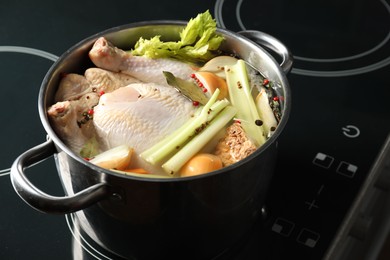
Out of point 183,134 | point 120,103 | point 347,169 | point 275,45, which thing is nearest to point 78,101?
point 120,103

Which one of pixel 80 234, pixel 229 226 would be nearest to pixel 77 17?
pixel 80 234

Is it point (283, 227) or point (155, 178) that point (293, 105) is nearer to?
point (283, 227)

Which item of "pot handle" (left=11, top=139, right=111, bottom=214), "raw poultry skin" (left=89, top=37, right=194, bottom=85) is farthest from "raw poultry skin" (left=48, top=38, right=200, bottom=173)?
"pot handle" (left=11, top=139, right=111, bottom=214)

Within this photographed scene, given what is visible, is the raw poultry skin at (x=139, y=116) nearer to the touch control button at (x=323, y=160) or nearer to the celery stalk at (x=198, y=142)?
the celery stalk at (x=198, y=142)

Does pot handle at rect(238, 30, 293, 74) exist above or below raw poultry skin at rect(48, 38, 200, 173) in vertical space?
above

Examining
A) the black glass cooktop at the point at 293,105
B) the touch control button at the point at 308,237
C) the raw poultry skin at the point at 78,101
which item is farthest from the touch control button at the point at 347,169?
the raw poultry skin at the point at 78,101

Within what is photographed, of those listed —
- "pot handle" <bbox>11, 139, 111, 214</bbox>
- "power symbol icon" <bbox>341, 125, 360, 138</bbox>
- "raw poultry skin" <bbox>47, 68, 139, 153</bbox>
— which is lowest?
"pot handle" <bbox>11, 139, 111, 214</bbox>

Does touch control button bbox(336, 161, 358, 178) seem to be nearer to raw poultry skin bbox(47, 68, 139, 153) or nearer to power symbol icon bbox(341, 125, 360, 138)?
power symbol icon bbox(341, 125, 360, 138)

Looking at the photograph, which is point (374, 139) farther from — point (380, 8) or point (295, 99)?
point (380, 8)
